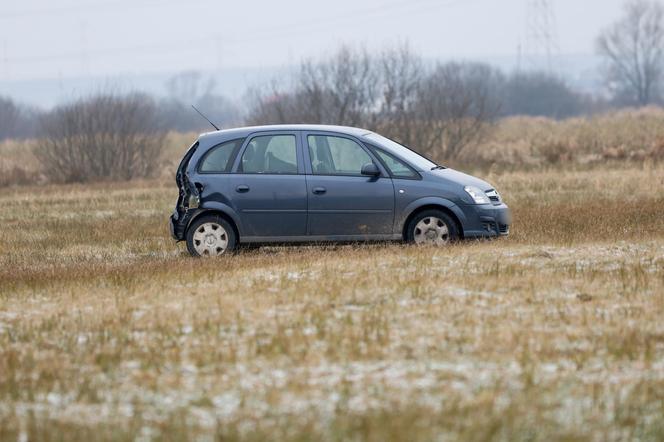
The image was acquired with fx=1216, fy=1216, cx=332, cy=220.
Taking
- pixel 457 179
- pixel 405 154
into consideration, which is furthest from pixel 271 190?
pixel 457 179

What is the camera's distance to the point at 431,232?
14422 mm

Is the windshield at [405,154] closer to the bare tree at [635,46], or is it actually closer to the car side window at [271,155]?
the car side window at [271,155]

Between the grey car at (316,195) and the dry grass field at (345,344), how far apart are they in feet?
1.26

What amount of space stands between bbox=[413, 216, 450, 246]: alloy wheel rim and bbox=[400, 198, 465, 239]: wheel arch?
0.12 m

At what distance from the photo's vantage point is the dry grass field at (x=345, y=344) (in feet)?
21.7

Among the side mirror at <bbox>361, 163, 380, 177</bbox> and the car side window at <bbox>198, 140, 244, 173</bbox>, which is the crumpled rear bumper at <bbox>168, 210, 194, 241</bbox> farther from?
the side mirror at <bbox>361, 163, 380, 177</bbox>

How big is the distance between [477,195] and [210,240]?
127 inches

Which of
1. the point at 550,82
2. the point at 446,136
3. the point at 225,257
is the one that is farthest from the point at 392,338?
the point at 550,82

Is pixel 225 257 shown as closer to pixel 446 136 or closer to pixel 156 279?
pixel 156 279

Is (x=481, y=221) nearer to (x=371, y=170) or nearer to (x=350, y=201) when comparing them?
(x=371, y=170)

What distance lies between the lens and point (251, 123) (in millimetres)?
41281

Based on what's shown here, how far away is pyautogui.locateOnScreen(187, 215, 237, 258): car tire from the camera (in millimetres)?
14531

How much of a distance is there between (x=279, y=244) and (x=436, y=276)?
3.76 metres

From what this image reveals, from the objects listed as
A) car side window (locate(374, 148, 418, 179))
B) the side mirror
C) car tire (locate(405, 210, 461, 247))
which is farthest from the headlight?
the side mirror
